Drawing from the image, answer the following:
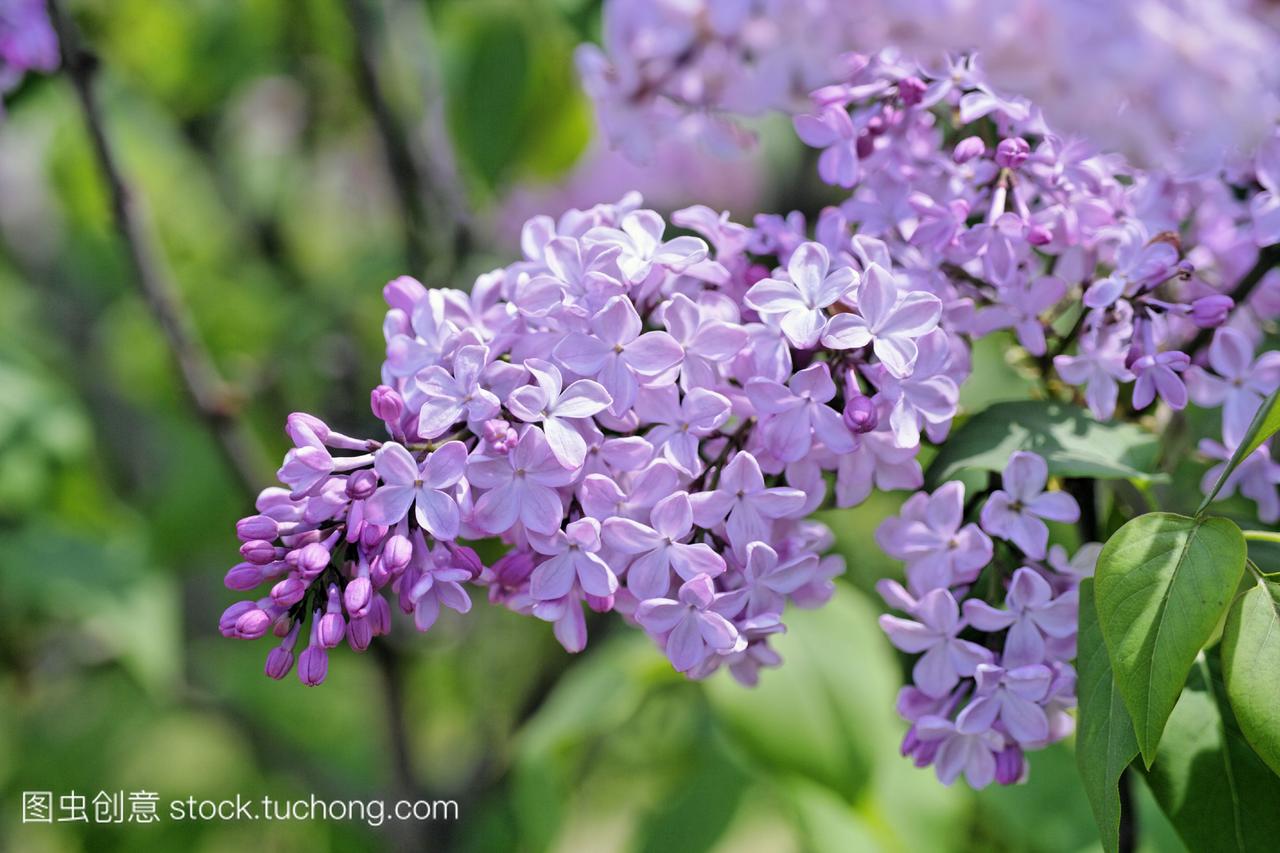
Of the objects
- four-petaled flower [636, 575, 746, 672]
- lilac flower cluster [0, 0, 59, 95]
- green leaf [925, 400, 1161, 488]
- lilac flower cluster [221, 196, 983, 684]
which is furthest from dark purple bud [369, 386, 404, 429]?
lilac flower cluster [0, 0, 59, 95]

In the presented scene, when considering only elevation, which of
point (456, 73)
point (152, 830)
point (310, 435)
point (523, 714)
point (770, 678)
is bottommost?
point (152, 830)

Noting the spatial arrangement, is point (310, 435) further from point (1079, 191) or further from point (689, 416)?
point (1079, 191)

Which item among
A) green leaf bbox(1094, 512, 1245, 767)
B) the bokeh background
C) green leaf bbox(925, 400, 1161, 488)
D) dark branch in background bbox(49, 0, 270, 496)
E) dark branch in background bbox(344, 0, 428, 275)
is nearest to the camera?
green leaf bbox(1094, 512, 1245, 767)

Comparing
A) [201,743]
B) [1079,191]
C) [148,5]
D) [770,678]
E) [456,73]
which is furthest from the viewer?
[201,743]

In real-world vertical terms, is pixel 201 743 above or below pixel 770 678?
below

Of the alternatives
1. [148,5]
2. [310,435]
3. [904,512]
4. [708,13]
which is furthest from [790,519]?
[148,5]

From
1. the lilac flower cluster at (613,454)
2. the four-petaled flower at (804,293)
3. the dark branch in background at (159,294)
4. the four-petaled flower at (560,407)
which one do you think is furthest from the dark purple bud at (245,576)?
the dark branch in background at (159,294)

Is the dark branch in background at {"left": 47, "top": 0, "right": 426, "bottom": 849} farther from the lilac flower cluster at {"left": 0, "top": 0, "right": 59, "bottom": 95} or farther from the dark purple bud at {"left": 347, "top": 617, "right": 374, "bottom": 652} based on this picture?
the dark purple bud at {"left": 347, "top": 617, "right": 374, "bottom": 652}
